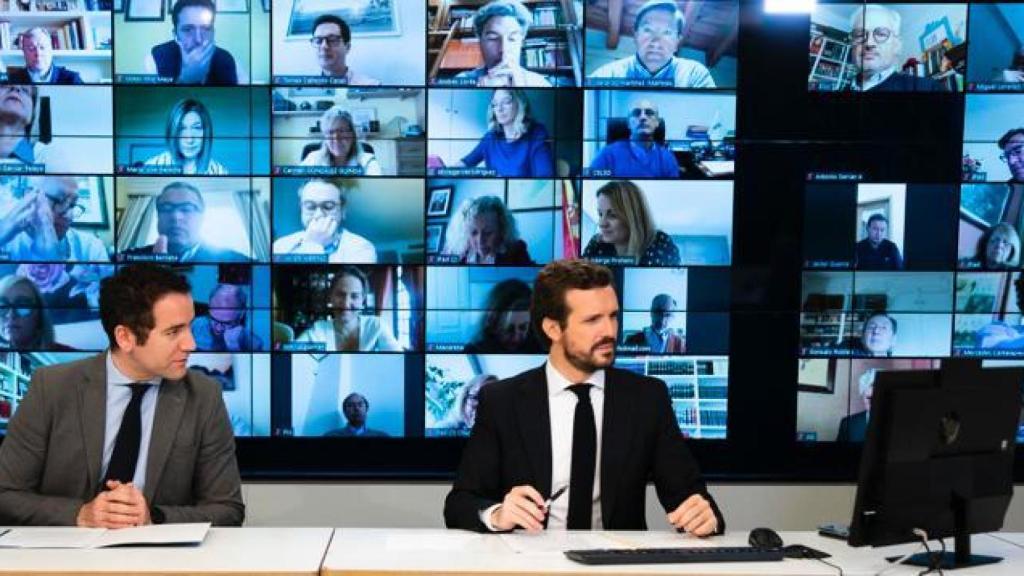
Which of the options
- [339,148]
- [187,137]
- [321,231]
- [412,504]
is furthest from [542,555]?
[187,137]

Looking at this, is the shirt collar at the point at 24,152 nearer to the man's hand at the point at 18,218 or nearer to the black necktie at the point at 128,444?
the man's hand at the point at 18,218

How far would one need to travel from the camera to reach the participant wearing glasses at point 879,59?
4016 millimetres

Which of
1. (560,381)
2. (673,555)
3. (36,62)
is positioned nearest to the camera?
(673,555)

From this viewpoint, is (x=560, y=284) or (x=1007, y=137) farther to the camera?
(x=1007, y=137)

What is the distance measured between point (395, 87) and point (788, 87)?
1350mm

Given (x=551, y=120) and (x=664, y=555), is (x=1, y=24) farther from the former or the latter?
(x=664, y=555)

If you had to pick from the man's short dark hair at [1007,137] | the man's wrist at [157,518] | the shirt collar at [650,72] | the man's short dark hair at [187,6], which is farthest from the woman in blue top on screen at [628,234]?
the man's wrist at [157,518]

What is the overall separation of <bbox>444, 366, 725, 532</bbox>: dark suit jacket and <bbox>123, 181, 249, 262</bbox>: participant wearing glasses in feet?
4.45

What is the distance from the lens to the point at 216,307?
4.01 m

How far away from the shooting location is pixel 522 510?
2.73 m

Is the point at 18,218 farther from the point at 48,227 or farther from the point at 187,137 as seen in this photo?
the point at 187,137

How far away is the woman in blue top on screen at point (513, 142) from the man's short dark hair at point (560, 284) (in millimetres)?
903

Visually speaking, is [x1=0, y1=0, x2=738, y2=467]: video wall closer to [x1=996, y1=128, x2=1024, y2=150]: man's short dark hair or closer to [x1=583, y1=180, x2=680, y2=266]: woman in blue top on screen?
[x1=583, y1=180, x2=680, y2=266]: woman in blue top on screen

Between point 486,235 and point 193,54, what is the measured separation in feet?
3.80
